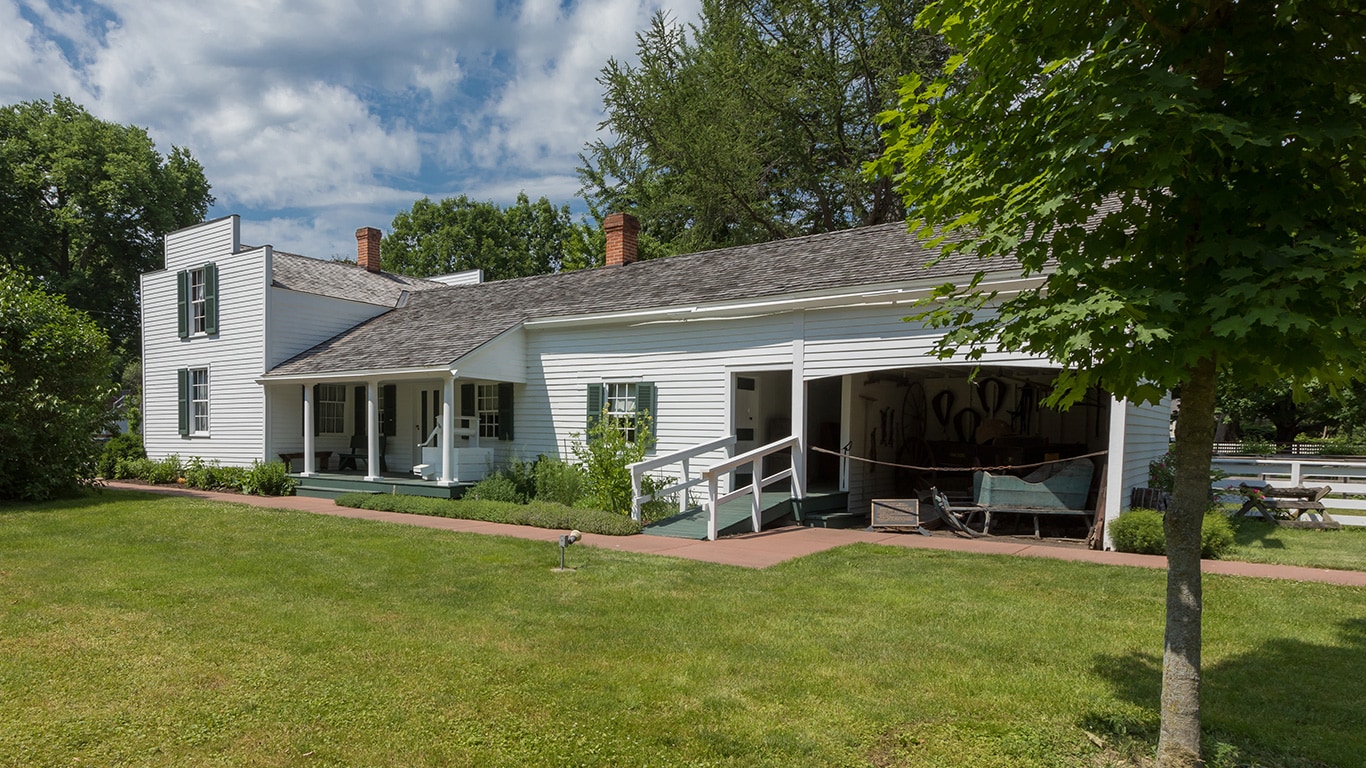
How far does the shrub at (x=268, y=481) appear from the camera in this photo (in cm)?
1814

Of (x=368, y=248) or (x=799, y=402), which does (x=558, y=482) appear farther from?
(x=368, y=248)

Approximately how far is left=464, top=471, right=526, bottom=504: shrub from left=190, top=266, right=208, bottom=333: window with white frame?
35.4ft

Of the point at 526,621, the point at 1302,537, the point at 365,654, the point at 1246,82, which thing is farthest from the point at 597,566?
the point at 1302,537

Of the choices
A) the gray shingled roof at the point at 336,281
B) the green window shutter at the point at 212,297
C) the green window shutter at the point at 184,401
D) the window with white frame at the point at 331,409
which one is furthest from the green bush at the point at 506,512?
the green window shutter at the point at 184,401

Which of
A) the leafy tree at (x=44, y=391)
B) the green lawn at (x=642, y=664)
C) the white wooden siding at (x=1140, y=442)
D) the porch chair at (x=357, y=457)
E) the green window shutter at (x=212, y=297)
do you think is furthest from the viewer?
the green window shutter at (x=212, y=297)

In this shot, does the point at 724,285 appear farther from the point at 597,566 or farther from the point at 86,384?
the point at 86,384

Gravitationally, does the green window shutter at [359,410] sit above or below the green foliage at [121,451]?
above

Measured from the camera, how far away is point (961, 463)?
15672 mm

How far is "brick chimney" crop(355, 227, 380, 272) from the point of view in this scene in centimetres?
2538

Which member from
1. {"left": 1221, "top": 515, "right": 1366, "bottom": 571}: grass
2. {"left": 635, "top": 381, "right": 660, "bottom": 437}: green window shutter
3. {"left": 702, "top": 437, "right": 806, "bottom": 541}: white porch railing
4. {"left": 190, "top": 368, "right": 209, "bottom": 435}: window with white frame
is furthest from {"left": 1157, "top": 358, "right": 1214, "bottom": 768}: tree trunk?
{"left": 190, "top": 368, "right": 209, "bottom": 435}: window with white frame

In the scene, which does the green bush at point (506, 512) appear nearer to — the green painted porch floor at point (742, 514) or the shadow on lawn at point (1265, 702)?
the green painted porch floor at point (742, 514)

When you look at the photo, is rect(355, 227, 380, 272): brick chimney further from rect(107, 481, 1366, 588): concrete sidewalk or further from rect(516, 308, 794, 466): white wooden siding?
rect(107, 481, 1366, 588): concrete sidewalk

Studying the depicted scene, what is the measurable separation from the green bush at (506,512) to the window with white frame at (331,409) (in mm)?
5392

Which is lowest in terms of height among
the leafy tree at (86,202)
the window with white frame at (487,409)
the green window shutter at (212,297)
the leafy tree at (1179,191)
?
the window with white frame at (487,409)
